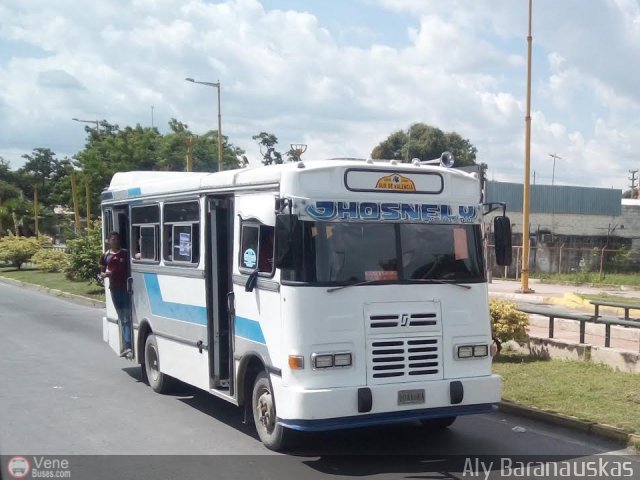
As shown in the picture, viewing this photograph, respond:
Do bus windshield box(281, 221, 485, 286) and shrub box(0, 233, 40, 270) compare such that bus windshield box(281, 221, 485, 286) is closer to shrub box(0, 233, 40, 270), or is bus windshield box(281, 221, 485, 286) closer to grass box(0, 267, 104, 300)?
grass box(0, 267, 104, 300)

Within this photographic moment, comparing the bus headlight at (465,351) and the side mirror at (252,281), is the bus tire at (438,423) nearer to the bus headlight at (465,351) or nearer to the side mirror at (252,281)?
the bus headlight at (465,351)

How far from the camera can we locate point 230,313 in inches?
323

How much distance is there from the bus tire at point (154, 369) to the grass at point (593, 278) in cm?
2501

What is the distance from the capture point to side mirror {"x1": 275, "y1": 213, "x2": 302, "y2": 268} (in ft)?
22.6

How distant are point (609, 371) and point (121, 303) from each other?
7183mm

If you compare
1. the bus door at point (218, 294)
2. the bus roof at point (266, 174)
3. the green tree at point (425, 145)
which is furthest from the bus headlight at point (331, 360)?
the green tree at point (425, 145)

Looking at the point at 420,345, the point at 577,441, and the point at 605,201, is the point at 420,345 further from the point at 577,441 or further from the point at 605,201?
the point at 605,201

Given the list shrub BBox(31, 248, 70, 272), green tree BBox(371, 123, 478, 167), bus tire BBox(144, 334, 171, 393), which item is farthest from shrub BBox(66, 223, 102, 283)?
green tree BBox(371, 123, 478, 167)

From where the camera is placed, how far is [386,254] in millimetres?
7289

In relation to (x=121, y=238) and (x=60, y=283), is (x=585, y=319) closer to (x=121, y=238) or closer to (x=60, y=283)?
(x=121, y=238)

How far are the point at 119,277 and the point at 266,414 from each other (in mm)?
4701

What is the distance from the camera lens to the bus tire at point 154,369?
33.8 ft

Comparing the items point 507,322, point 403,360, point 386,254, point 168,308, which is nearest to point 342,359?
point 403,360

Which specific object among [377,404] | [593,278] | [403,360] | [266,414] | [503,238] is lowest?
[593,278]
